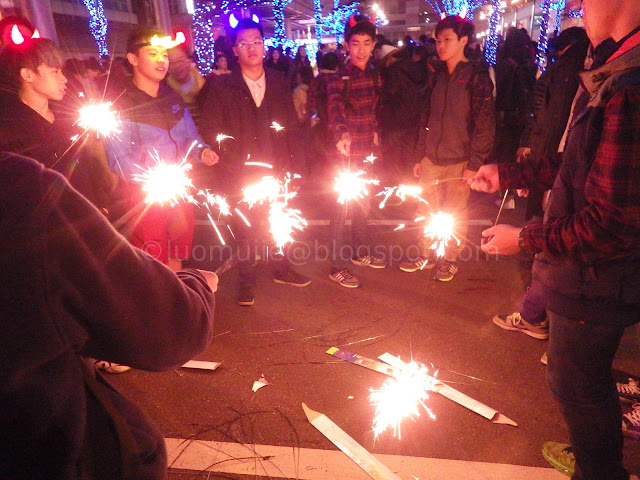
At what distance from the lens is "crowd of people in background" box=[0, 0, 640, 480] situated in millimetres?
1165

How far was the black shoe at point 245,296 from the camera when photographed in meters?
4.78

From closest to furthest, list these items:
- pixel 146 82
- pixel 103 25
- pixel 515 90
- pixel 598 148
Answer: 1. pixel 598 148
2. pixel 146 82
3. pixel 515 90
4. pixel 103 25

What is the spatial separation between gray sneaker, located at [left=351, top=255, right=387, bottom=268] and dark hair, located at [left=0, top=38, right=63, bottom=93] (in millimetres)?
3833

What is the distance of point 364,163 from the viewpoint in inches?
205

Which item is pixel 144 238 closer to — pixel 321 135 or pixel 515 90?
pixel 321 135

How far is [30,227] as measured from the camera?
95 centimetres

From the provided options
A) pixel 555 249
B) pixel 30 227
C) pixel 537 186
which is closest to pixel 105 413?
pixel 30 227

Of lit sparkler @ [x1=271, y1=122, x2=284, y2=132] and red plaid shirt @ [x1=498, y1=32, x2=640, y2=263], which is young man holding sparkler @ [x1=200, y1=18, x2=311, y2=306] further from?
red plaid shirt @ [x1=498, y1=32, x2=640, y2=263]

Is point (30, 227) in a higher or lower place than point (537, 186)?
higher

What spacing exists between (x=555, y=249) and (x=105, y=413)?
1.78m

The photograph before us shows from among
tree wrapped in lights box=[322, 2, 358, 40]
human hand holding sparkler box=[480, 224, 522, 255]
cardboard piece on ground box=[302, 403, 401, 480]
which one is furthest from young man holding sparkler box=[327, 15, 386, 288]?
tree wrapped in lights box=[322, 2, 358, 40]

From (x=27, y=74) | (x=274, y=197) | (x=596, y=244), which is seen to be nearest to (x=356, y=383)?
(x=596, y=244)

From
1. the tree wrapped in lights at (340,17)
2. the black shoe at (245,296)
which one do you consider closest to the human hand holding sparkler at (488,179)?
the black shoe at (245,296)

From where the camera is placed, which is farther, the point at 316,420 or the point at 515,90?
the point at 515,90
